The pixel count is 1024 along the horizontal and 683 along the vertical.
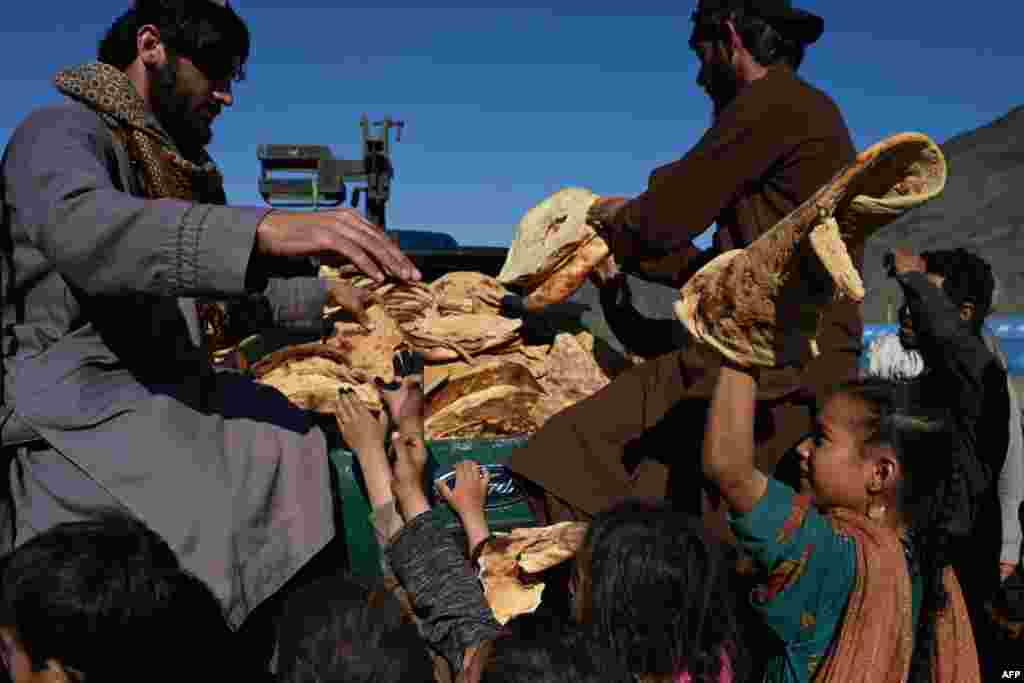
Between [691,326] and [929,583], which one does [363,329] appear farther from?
[929,583]

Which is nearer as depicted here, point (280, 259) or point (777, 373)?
point (280, 259)

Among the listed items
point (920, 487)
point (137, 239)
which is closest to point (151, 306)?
point (137, 239)

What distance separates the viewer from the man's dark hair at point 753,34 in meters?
2.19

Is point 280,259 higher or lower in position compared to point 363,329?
higher

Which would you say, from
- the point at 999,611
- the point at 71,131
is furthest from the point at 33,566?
the point at 999,611

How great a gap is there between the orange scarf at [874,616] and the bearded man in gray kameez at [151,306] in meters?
1.00

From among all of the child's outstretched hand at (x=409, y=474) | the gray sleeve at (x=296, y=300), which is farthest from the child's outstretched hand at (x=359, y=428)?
the gray sleeve at (x=296, y=300)

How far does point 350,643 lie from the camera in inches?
56.6

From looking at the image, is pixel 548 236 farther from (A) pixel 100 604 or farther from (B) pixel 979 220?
(B) pixel 979 220

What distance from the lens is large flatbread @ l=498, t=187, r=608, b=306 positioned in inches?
104

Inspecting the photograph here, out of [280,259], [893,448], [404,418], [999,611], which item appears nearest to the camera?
[280,259]

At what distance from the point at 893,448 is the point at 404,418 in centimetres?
104

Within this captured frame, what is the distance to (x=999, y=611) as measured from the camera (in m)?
3.34

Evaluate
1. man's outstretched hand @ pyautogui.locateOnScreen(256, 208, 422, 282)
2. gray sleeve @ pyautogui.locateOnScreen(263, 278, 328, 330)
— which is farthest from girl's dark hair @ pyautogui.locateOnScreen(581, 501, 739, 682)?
gray sleeve @ pyautogui.locateOnScreen(263, 278, 328, 330)
